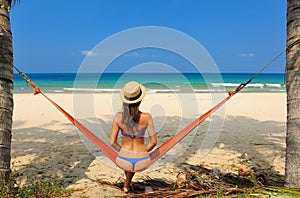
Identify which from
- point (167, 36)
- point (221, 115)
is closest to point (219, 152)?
point (167, 36)

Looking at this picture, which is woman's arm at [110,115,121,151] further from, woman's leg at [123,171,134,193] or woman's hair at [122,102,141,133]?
woman's leg at [123,171,134,193]

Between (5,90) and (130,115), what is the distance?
1.09 meters

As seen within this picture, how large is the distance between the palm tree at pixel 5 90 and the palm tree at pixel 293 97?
2.39 m

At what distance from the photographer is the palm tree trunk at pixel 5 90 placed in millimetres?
2385

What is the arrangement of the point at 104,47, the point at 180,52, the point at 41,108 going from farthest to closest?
the point at 41,108 → the point at 180,52 → the point at 104,47

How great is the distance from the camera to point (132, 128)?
2664 millimetres

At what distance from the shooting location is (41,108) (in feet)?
30.8

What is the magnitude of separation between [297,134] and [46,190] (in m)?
2.27

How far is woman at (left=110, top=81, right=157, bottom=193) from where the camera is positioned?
2598 mm

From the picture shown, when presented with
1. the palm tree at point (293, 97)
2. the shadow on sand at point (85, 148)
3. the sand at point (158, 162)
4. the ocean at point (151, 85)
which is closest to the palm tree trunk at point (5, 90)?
the sand at point (158, 162)

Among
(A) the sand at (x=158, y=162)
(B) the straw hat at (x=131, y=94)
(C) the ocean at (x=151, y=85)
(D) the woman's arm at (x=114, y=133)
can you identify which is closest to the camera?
(B) the straw hat at (x=131, y=94)

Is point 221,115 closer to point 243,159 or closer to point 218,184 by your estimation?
point 243,159

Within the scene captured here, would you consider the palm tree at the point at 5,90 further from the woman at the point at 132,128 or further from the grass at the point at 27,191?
the woman at the point at 132,128

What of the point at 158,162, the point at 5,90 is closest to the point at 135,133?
the point at 5,90
